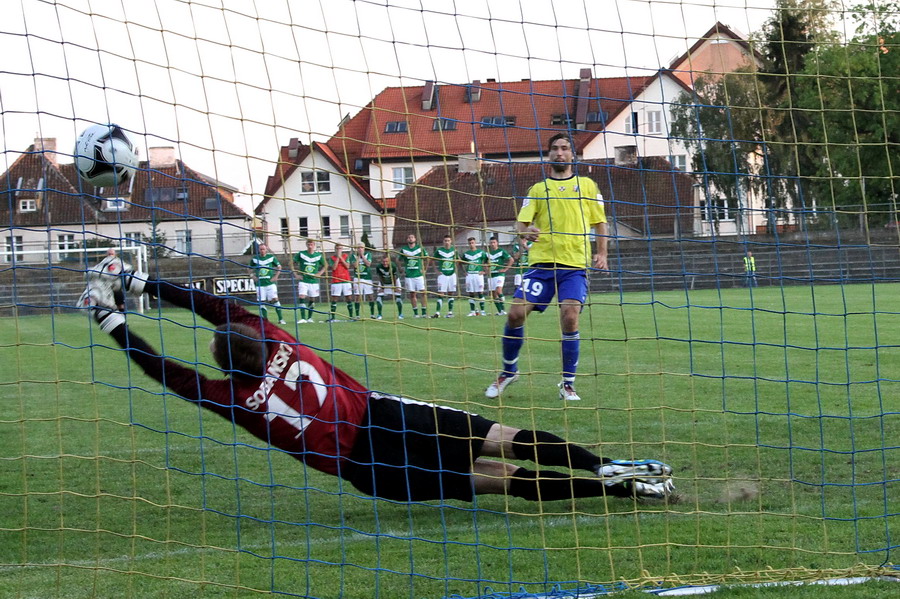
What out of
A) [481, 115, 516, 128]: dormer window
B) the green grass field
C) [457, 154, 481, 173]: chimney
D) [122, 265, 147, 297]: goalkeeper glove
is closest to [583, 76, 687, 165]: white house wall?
[481, 115, 516, 128]: dormer window

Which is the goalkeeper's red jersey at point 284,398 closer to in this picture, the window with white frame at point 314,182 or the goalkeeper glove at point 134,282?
the goalkeeper glove at point 134,282

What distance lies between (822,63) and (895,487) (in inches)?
80.2

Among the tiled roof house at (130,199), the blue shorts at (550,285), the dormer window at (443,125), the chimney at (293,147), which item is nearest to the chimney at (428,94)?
the dormer window at (443,125)

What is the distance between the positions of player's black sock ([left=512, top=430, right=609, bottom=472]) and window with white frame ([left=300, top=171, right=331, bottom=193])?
1.47 metres

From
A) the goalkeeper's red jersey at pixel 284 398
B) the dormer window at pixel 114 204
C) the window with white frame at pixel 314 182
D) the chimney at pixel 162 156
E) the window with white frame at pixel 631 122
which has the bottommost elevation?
the goalkeeper's red jersey at pixel 284 398

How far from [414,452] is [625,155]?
2.08 metres

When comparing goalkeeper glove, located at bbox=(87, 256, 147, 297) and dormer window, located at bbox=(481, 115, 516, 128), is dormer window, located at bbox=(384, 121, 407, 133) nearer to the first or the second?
dormer window, located at bbox=(481, 115, 516, 128)

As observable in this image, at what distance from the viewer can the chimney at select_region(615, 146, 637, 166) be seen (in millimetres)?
4954

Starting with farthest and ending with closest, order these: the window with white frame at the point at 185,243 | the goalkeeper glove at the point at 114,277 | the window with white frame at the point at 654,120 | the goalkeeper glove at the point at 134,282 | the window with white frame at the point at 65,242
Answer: the window with white frame at the point at 185,243 < the window with white frame at the point at 65,242 < the window with white frame at the point at 654,120 < the goalkeeper glove at the point at 134,282 < the goalkeeper glove at the point at 114,277

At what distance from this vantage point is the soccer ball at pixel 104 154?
158 inches

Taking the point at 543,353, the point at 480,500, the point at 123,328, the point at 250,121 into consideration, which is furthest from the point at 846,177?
the point at 543,353

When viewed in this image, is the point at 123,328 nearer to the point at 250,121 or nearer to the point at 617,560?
the point at 250,121

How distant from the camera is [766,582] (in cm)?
348

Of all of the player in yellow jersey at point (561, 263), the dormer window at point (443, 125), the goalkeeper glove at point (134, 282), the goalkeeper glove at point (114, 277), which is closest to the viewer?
the goalkeeper glove at point (114, 277)
